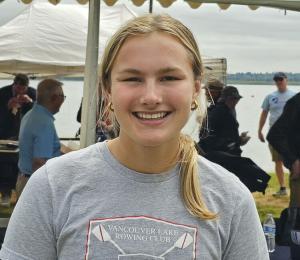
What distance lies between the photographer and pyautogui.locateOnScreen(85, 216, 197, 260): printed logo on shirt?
3.06 ft

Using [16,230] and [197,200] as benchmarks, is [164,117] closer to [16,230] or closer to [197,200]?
[197,200]

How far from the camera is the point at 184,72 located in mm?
963

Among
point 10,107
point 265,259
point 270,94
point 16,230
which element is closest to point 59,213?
point 16,230

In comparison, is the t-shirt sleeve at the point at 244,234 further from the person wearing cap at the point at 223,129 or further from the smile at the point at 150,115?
Answer: the person wearing cap at the point at 223,129

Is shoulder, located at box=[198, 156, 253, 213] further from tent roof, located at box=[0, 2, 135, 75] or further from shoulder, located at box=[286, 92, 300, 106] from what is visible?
tent roof, located at box=[0, 2, 135, 75]

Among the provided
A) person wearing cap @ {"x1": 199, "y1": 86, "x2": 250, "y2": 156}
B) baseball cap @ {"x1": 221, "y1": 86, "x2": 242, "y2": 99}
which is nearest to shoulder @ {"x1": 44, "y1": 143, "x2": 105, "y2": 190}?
person wearing cap @ {"x1": 199, "y1": 86, "x2": 250, "y2": 156}

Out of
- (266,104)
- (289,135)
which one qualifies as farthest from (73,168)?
(266,104)

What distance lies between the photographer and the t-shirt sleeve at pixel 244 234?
1.00 metres

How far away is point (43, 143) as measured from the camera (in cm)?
447

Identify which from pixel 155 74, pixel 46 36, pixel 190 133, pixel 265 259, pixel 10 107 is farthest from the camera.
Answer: pixel 10 107

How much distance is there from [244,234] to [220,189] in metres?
0.09

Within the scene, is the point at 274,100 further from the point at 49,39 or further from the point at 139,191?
the point at 139,191

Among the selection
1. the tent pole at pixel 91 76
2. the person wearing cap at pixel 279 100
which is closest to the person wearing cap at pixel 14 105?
the person wearing cap at pixel 279 100

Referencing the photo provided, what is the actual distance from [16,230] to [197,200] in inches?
11.9
